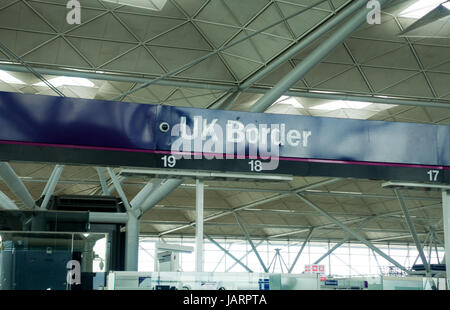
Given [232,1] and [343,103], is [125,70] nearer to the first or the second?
[232,1]

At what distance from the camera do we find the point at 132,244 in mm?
32344

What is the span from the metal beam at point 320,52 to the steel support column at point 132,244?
12.7 meters

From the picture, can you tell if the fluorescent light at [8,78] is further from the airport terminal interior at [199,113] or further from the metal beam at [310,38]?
the metal beam at [310,38]

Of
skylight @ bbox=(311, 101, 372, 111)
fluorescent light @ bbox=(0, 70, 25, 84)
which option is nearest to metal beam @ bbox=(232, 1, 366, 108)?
skylight @ bbox=(311, 101, 372, 111)

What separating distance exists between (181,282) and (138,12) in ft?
47.6

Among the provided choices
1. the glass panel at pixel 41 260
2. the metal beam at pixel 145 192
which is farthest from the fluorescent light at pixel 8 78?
the glass panel at pixel 41 260

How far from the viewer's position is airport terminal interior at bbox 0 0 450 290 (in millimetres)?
12859

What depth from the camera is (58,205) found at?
35.9 metres

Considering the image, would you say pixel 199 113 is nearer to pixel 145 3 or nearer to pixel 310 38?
pixel 310 38

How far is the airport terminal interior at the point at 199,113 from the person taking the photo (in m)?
12.9

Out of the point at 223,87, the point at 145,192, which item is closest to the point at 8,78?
the point at 145,192

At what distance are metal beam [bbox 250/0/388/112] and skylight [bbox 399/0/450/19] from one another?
369cm

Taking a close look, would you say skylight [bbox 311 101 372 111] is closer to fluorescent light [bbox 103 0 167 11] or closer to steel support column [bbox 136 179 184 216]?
steel support column [bbox 136 179 184 216]

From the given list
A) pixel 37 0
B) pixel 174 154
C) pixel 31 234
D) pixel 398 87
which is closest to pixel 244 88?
pixel 398 87
